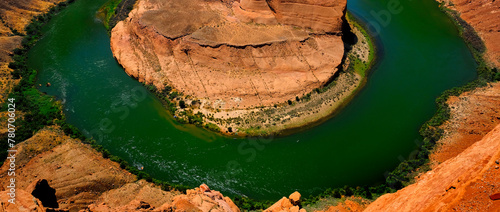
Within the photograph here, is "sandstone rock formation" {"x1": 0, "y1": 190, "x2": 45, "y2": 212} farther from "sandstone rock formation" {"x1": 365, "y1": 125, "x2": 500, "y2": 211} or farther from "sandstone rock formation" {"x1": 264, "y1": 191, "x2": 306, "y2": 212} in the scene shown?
"sandstone rock formation" {"x1": 365, "y1": 125, "x2": 500, "y2": 211}

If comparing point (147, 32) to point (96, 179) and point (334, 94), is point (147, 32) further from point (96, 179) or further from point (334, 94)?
point (334, 94)

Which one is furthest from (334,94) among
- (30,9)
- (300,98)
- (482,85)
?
(30,9)

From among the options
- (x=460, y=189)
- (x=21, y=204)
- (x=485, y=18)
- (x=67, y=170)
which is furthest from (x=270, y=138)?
(x=485, y=18)

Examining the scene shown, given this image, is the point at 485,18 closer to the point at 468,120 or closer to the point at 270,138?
the point at 468,120

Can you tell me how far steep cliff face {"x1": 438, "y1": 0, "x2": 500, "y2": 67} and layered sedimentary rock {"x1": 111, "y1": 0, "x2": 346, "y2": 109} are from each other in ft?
73.4

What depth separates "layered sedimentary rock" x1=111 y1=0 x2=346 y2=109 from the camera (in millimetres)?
39625

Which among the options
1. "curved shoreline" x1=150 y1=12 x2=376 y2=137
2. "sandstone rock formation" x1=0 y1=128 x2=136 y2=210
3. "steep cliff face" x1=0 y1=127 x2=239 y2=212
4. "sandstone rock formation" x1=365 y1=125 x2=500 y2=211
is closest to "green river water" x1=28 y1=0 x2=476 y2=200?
"curved shoreline" x1=150 y1=12 x2=376 y2=137

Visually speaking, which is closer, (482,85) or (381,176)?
(381,176)

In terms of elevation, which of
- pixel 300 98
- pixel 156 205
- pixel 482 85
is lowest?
pixel 156 205

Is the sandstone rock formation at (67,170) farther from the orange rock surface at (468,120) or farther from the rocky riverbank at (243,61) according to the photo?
the orange rock surface at (468,120)

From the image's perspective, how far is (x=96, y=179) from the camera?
28.0 m

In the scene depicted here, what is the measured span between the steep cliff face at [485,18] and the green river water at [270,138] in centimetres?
309

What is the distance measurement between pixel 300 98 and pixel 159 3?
2516cm

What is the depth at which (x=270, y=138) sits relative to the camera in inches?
1379
